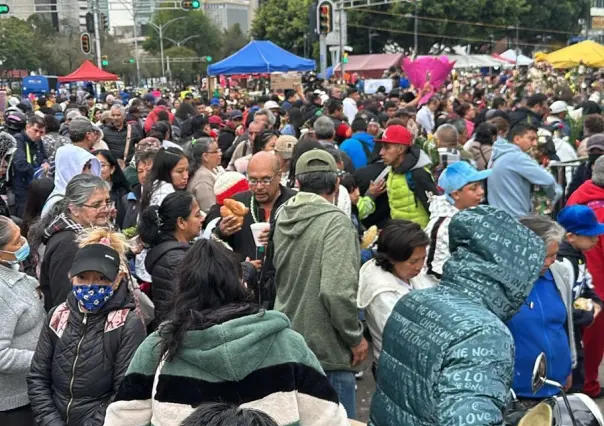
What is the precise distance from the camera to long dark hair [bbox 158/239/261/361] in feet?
8.00

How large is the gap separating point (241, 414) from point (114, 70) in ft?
238

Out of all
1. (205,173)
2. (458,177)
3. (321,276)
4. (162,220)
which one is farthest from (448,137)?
(321,276)

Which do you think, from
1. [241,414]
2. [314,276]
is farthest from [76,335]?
[241,414]

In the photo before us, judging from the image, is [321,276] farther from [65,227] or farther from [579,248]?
[579,248]

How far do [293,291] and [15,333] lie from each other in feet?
4.66

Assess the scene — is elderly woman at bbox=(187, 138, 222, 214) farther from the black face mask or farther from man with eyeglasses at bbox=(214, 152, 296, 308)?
the black face mask

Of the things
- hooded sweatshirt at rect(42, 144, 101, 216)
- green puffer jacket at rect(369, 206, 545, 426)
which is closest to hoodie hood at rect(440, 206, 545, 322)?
green puffer jacket at rect(369, 206, 545, 426)

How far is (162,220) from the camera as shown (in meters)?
4.44

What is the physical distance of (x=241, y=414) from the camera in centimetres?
187

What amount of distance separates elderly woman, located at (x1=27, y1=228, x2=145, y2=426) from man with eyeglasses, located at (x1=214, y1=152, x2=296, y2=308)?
1247 mm

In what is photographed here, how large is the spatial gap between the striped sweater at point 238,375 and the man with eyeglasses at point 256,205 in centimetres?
201

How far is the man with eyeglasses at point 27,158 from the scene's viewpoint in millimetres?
9117

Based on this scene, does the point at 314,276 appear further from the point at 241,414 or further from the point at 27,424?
the point at 241,414

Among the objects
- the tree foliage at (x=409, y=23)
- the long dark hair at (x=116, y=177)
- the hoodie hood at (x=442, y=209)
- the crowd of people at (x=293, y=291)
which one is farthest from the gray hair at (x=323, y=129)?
the tree foliage at (x=409, y=23)
